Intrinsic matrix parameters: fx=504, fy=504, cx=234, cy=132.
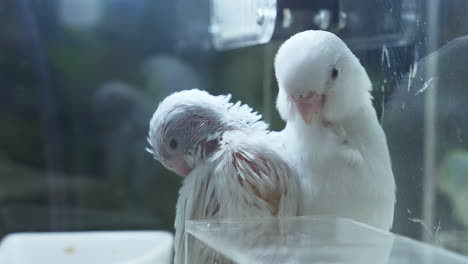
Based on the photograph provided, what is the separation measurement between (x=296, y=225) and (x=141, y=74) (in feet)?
4.56

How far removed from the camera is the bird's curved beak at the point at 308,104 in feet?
1.86

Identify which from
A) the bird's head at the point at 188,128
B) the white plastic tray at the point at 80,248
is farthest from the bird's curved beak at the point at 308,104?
the white plastic tray at the point at 80,248

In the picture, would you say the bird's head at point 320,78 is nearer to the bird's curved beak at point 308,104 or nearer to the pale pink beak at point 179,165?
the bird's curved beak at point 308,104

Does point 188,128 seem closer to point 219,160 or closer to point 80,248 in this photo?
point 219,160

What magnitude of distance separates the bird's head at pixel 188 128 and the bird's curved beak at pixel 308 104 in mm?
106

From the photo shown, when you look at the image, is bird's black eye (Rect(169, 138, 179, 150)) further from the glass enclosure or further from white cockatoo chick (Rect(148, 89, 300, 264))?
the glass enclosure

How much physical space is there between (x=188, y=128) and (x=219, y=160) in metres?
0.06

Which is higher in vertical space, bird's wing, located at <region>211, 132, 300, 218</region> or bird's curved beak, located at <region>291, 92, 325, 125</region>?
bird's curved beak, located at <region>291, 92, 325, 125</region>

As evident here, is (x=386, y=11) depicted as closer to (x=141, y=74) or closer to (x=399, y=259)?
(x=399, y=259)

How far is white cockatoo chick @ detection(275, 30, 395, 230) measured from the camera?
570 mm

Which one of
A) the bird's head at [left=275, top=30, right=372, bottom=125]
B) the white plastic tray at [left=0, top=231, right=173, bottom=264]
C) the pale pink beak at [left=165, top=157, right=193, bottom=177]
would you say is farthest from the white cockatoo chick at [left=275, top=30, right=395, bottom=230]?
the white plastic tray at [left=0, top=231, right=173, bottom=264]

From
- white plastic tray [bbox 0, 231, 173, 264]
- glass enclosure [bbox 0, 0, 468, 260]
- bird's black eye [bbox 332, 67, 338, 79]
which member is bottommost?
white plastic tray [bbox 0, 231, 173, 264]

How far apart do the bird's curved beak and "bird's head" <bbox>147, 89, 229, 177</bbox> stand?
106 millimetres

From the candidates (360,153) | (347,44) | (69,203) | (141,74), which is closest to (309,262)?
Answer: (360,153)
